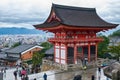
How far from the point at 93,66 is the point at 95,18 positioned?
324 inches

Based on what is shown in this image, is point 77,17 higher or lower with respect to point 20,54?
higher

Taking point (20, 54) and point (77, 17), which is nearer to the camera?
point (77, 17)

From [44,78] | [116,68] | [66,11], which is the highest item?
[66,11]

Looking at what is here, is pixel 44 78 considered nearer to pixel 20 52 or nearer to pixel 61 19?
pixel 61 19

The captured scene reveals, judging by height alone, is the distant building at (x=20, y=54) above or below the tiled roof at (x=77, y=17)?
below

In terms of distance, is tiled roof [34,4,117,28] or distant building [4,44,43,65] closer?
tiled roof [34,4,117,28]

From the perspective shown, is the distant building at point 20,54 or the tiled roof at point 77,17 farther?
the distant building at point 20,54

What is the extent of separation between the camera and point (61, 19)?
33219 mm

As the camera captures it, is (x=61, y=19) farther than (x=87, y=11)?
No

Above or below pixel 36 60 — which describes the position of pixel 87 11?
above

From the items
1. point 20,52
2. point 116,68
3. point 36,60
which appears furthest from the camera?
point 20,52

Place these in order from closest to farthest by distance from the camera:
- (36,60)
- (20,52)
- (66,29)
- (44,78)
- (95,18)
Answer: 1. (44,78)
2. (66,29)
3. (95,18)
4. (36,60)
5. (20,52)

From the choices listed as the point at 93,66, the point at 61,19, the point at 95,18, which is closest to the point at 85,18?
the point at 95,18

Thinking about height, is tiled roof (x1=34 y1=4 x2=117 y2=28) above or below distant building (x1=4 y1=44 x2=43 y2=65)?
above
